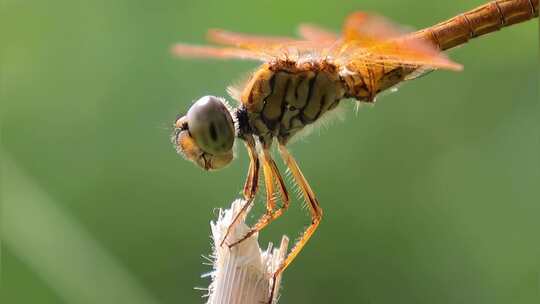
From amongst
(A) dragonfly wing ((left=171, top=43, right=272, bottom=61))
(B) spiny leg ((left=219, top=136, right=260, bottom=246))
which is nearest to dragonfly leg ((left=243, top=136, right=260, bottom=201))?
(B) spiny leg ((left=219, top=136, right=260, bottom=246))

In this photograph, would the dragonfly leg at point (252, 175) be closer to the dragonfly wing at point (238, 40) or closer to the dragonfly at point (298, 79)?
the dragonfly at point (298, 79)

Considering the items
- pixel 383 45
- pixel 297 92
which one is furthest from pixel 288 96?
pixel 383 45

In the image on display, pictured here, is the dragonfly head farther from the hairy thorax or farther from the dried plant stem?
the dried plant stem

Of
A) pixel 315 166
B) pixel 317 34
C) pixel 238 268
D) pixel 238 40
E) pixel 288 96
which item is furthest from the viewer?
pixel 315 166

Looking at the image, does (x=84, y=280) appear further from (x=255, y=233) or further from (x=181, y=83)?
(x=255, y=233)

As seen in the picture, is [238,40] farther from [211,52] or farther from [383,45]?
[383,45]

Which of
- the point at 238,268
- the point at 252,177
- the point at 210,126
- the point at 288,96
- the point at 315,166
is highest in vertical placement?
the point at 315,166

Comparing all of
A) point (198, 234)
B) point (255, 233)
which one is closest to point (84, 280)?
point (198, 234)

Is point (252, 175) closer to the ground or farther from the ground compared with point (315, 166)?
closer to the ground

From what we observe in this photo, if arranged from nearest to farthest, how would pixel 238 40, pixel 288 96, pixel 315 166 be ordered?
pixel 238 40
pixel 288 96
pixel 315 166
